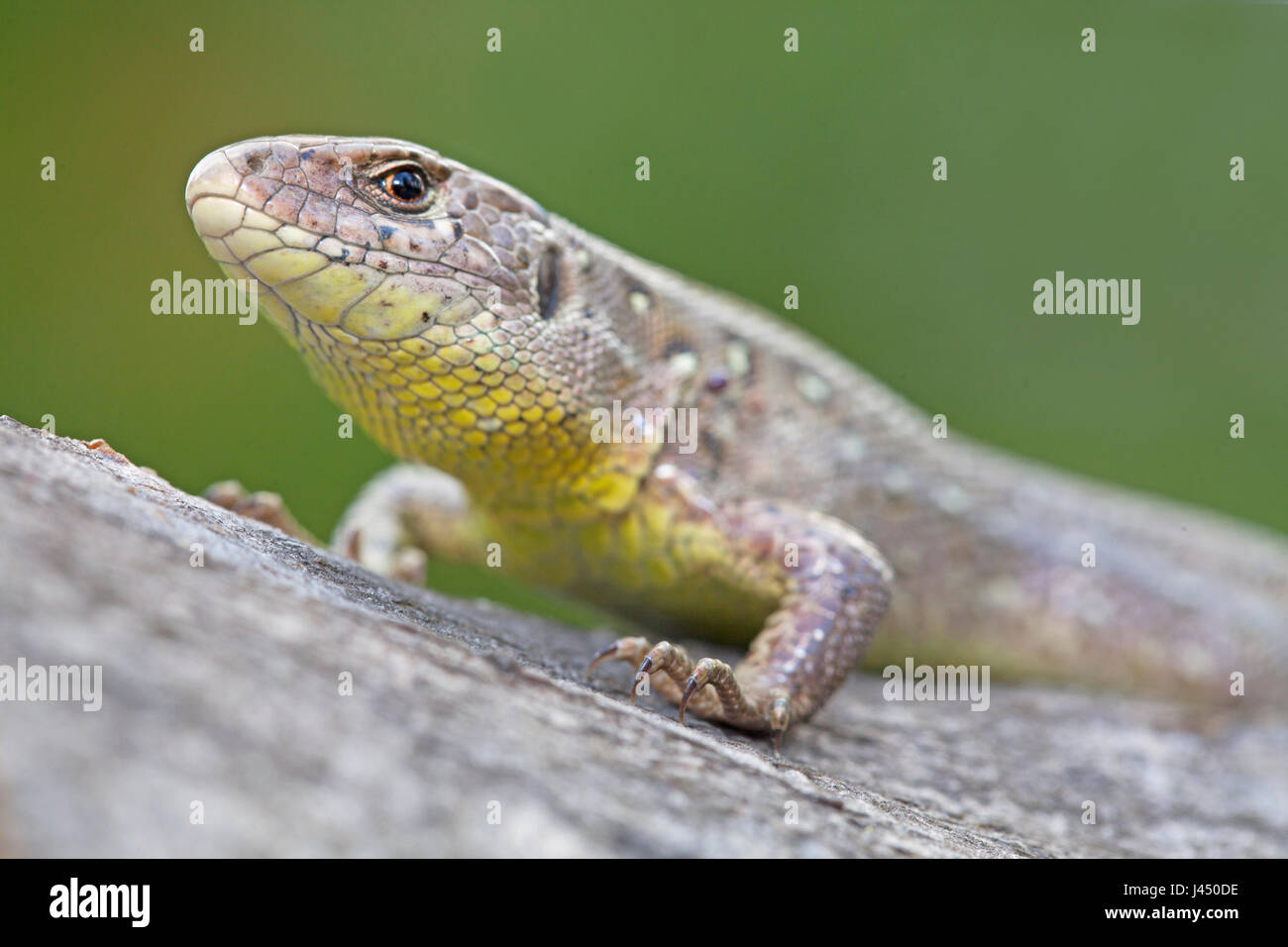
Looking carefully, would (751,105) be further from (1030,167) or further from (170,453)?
(170,453)

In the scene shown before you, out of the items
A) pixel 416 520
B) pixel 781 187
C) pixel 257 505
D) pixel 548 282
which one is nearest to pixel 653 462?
pixel 548 282

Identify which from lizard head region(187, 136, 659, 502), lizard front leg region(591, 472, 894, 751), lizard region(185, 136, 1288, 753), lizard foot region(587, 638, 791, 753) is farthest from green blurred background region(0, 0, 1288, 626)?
lizard foot region(587, 638, 791, 753)

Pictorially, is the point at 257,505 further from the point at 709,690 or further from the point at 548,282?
the point at 709,690

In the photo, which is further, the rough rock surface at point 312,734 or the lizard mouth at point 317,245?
the lizard mouth at point 317,245

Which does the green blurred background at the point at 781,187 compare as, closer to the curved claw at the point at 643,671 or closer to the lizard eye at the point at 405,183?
the lizard eye at the point at 405,183

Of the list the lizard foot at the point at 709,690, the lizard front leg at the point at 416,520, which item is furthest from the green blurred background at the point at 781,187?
the lizard foot at the point at 709,690

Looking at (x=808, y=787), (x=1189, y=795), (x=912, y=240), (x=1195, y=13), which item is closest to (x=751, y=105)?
(x=912, y=240)

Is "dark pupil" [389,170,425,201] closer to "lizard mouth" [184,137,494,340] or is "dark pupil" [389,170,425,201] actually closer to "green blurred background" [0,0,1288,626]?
"lizard mouth" [184,137,494,340]
